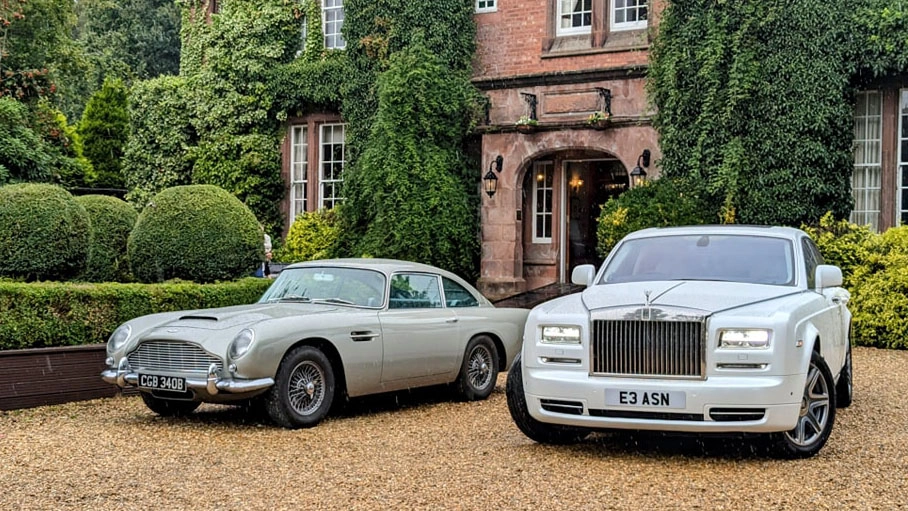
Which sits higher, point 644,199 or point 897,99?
point 897,99

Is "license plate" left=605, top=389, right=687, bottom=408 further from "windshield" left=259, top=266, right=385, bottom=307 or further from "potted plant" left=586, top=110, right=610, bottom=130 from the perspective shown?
"potted plant" left=586, top=110, right=610, bottom=130

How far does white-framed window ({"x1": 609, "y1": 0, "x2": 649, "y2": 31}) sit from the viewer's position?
2000 cm

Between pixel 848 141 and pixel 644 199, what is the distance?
3.38 meters

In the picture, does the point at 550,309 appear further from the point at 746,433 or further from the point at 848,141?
the point at 848,141

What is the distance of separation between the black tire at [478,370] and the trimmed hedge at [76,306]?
12.7ft

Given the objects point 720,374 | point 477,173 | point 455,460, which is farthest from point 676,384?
point 477,173

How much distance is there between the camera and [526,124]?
19.6m

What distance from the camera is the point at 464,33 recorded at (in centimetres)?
2106

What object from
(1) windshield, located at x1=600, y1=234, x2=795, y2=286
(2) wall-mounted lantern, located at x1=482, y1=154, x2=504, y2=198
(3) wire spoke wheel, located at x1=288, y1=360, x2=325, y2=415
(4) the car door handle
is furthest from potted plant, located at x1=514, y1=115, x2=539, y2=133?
(3) wire spoke wheel, located at x1=288, y1=360, x2=325, y2=415

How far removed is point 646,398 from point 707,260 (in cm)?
181

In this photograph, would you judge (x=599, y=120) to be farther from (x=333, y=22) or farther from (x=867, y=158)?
(x=333, y=22)

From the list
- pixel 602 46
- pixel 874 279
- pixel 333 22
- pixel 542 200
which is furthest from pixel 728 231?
pixel 333 22

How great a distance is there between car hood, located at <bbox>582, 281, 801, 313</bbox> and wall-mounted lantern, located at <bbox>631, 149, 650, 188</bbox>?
33.4 ft

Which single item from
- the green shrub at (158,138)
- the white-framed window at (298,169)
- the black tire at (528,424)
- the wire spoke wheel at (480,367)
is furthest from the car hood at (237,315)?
the green shrub at (158,138)
